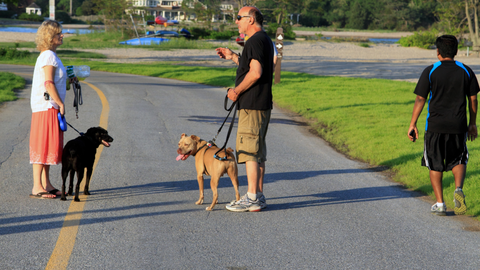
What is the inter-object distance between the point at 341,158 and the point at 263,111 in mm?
4059

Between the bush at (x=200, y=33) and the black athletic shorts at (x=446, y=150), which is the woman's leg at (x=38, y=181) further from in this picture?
the bush at (x=200, y=33)

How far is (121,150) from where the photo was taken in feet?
28.2

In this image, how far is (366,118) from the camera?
12.8 m

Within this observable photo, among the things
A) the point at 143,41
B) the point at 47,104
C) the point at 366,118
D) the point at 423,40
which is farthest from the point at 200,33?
the point at 47,104

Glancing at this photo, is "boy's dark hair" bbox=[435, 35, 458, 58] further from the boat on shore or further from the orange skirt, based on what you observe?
the boat on shore

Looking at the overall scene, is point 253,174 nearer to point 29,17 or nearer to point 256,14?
point 256,14

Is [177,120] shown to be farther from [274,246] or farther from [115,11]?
[115,11]

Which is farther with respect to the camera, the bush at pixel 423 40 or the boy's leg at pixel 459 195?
the bush at pixel 423 40

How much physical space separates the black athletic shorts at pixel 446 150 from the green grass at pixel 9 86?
1245cm

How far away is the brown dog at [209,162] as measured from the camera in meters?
5.39

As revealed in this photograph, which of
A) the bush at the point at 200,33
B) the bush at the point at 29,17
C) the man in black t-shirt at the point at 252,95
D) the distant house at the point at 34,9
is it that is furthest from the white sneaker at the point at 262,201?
the distant house at the point at 34,9

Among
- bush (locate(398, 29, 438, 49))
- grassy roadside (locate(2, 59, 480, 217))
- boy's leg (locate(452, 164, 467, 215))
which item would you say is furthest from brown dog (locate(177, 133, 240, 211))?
bush (locate(398, 29, 438, 49))

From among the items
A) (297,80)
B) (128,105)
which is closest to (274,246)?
(128,105)

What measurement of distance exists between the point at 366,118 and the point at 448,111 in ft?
24.2
